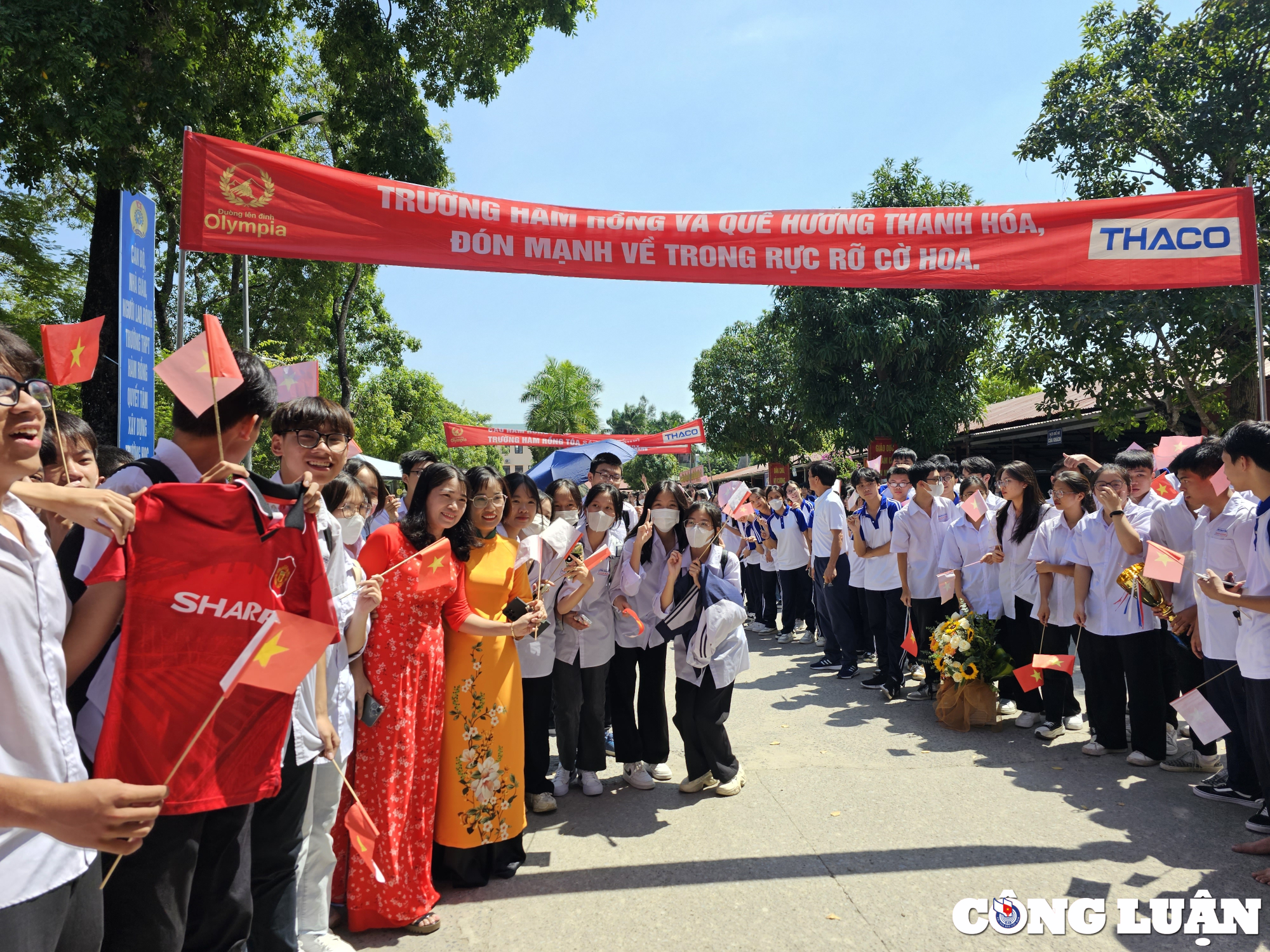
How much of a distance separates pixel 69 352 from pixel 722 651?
11.5ft

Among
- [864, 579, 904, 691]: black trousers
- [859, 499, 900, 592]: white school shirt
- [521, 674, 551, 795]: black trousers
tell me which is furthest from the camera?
[859, 499, 900, 592]: white school shirt

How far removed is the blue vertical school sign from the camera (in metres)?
5.26

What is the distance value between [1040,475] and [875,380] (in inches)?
207

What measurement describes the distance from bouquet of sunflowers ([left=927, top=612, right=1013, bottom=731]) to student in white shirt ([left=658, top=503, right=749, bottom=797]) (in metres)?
1.86

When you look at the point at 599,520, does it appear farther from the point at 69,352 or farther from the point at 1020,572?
the point at 1020,572

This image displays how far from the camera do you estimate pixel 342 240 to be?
396cm

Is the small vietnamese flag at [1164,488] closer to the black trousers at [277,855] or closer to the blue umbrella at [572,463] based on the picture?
the blue umbrella at [572,463]

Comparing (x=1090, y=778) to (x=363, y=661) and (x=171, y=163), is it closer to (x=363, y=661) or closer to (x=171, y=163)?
(x=363, y=661)

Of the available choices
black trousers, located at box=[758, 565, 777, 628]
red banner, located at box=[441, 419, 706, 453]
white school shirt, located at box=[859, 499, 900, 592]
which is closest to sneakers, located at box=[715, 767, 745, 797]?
white school shirt, located at box=[859, 499, 900, 592]

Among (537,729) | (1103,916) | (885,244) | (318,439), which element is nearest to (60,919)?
(318,439)

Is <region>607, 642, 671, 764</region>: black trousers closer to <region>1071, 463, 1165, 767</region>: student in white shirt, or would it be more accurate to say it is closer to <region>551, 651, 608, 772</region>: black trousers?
<region>551, 651, 608, 772</region>: black trousers

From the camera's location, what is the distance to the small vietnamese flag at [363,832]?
8.58 ft

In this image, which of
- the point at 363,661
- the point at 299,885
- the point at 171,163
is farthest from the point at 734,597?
the point at 171,163

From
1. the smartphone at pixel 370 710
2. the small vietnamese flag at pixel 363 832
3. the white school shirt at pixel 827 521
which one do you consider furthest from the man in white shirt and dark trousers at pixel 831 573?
the small vietnamese flag at pixel 363 832
